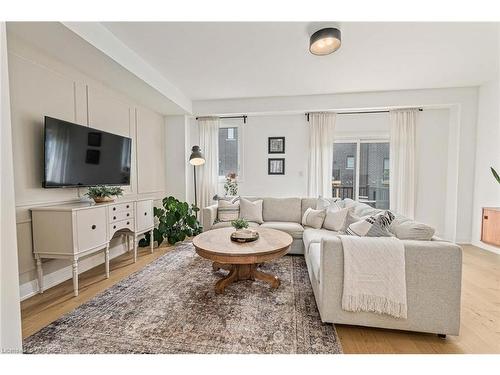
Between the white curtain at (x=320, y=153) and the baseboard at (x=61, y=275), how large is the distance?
11.5 feet

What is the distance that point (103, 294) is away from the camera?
7.23 ft

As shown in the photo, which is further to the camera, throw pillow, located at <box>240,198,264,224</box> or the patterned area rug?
throw pillow, located at <box>240,198,264,224</box>

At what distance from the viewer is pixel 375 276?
1.58 meters

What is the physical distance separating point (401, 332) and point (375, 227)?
2.50 feet

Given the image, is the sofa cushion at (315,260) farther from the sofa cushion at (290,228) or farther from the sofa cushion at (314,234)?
the sofa cushion at (290,228)

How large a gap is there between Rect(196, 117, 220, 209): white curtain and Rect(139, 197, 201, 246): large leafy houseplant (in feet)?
2.55

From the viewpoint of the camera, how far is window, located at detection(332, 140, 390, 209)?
4.44 metres

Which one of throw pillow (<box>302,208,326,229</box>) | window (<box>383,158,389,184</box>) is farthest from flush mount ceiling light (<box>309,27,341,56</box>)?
window (<box>383,158,389,184</box>)

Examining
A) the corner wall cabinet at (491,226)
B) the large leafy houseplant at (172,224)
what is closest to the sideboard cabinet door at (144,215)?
the large leafy houseplant at (172,224)

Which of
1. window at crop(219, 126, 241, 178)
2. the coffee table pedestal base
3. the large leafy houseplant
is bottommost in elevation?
the coffee table pedestal base

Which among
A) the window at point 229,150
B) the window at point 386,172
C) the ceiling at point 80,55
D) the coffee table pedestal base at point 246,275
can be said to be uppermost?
the ceiling at point 80,55

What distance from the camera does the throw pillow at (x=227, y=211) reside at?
3691 millimetres

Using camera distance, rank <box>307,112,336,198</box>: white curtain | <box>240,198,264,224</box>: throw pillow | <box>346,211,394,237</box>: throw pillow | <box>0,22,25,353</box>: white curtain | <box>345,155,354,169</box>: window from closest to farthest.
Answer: <box>0,22,25,353</box>: white curtain → <box>346,211,394,237</box>: throw pillow → <box>240,198,264,224</box>: throw pillow → <box>307,112,336,198</box>: white curtain → <box>345,155,354,169</box>: window

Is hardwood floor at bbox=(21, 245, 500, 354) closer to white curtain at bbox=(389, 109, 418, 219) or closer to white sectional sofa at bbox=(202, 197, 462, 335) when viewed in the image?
white sectional sofa at bbox=(202, 197, 462, 335)
